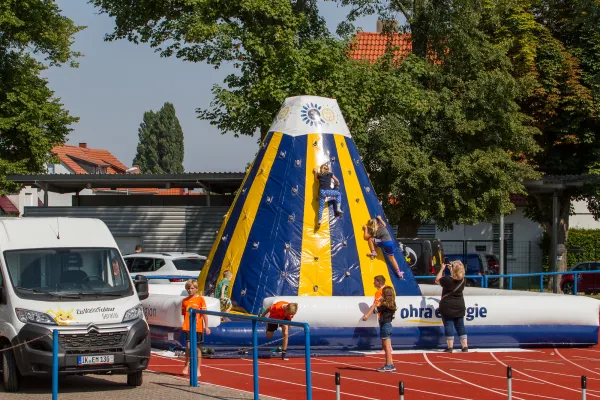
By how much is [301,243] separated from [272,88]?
9650mm

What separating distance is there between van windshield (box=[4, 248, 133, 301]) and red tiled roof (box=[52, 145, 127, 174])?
2046 inches

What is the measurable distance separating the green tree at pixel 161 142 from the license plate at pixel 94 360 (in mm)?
84922

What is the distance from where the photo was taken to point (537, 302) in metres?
18.9

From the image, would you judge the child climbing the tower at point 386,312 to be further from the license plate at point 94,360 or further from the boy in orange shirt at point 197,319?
the license plate at point 94,360

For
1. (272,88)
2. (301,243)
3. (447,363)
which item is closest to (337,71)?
(272,88)

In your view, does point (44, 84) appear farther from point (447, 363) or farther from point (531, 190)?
point (447, 363)

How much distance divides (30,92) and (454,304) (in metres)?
25.5

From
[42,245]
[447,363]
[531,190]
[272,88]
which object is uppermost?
[272,88]

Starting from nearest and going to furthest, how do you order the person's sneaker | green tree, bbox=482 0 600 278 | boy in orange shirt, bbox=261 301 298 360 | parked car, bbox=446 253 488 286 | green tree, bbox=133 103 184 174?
the person's sneaker, boy in orange shirt, bbox=261 301 298 360, green tree, bbox=482 0 600 278, parked car, bbox=446 253 488 286, green tree, bbox=133 103 184 174

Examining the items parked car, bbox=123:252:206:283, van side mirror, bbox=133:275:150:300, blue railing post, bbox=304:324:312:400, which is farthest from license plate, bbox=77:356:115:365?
parked car, bbox=123:252:206:283

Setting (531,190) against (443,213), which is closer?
(443,213)

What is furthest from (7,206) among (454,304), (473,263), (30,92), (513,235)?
(454,304)

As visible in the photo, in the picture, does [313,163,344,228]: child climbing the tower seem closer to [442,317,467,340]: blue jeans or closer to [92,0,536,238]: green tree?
[442,317,467,340]: blue jeans

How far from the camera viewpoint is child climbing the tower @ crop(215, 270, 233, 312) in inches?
746
